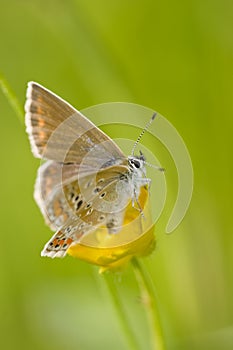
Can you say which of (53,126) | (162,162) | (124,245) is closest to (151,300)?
(124,245)

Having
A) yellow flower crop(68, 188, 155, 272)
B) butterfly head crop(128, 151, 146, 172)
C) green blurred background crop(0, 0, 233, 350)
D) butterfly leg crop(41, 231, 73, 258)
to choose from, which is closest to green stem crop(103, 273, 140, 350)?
yellow flower crop(68, 188, 155, 272)

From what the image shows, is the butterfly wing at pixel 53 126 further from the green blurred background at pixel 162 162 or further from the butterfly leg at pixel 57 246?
the green blurred background at pixel 162 162

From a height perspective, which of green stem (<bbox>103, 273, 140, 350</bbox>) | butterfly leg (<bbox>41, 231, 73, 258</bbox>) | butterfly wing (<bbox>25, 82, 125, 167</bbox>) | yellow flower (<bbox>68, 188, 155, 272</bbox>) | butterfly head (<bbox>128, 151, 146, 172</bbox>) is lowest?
green stem (<bbox>103, 273, 140, 350</bbox>)

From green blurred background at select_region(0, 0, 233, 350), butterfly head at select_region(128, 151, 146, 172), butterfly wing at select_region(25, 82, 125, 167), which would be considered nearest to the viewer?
butterfly wing at select_region(25, 82, 125, 167)

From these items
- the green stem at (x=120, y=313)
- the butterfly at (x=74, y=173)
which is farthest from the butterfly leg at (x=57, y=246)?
the green stem at (x=120, y=313)

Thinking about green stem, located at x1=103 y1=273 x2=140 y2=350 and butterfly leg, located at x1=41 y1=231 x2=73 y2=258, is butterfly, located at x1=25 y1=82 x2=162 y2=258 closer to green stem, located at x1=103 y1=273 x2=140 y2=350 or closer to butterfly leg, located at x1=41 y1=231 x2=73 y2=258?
butterfly leg, located at x1=41 y1=231 x2=73 y2=258

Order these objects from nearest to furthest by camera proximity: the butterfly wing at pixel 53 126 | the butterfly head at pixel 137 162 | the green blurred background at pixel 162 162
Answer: the butterfly wing at pixel 53 126
the butterfly head at pixel 137 162
the green blurred background at pixel 162 162

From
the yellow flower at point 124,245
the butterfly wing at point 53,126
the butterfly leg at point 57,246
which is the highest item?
the butterfly wing at point 53,126
